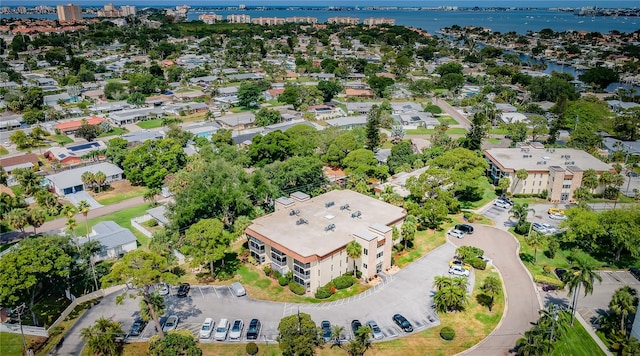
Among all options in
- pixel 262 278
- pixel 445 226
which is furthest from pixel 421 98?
pixel 262 278

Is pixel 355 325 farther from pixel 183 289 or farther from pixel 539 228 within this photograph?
pixel 539 228

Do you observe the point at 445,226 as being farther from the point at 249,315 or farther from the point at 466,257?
the point at 249,315

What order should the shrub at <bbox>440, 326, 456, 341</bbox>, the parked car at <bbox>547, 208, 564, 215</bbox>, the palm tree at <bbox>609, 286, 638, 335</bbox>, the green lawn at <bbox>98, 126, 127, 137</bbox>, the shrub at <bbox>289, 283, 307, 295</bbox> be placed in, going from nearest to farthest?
the palm tree at <bbox>609, 286, 638, 335</bbox> → the shrub at <bbox>440, 326, 456, 341</bbox> → the shrub at <bbox>289, 283, 307, 295</bbox> → the parked car at <bbox>547, 208, 564, 215</bbox> → the green lawn at <bbox>98, 126, 127, 137</bbox>

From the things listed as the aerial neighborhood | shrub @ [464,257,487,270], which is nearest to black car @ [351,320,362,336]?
the aerial neighborhood

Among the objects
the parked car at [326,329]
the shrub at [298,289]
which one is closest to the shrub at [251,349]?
the parked car at [326,329]

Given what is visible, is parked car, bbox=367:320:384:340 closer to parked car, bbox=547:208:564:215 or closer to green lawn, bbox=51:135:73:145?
parked car, bbox=547:208:564:215

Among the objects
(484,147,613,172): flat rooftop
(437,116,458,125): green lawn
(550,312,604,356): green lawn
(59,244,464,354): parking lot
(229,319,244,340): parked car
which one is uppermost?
(484,147,613,172): flat rooftop

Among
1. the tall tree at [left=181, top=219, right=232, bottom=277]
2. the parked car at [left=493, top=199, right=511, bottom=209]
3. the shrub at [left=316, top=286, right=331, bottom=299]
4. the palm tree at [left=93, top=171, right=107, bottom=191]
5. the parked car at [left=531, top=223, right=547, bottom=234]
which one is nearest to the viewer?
the shrub at [left=316, top=286, right=331, bottom=299]
